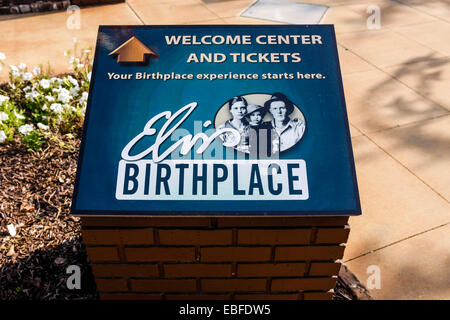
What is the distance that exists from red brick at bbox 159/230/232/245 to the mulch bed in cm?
81

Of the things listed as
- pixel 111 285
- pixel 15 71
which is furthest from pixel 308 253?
pixel 15 71

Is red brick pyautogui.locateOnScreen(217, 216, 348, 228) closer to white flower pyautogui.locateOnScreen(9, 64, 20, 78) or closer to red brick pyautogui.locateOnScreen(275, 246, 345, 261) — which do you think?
red brick pyautogui.locateOnScreen(275, 246, 345, 261)

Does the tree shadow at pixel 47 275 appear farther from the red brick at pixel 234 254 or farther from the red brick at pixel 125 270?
the red brick at pixel 234 254

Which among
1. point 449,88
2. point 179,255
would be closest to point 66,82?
point 179,255

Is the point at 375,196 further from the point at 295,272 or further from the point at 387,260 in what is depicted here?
the point at 295,272

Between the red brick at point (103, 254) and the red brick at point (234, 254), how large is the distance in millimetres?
397

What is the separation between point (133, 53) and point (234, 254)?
41.2 inches

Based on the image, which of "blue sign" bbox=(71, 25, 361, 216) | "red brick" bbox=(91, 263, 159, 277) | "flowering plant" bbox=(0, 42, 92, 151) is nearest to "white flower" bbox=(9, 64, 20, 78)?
"flowering plant" bbox=(0, 42, 92, 151)

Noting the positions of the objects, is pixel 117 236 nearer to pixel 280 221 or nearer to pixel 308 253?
pixel 280 221

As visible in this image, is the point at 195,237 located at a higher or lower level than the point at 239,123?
lower

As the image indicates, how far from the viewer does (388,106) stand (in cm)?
428

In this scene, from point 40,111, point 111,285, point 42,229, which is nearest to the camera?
point 111,285

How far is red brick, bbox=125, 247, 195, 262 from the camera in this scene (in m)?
1.88

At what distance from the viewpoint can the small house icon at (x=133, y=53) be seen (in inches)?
76.0
